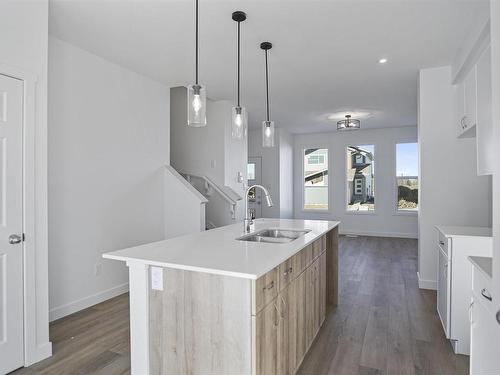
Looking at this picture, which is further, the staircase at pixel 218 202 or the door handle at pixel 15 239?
the staircase at pixel 218 202

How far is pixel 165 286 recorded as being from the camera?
1759 millimetres

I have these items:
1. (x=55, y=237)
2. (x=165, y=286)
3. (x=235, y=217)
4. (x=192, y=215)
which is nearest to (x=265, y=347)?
(x=165, y=286)

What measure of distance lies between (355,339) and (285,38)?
278cm

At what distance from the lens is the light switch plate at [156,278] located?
1.77m

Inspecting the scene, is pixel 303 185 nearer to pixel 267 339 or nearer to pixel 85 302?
pixel 85 302

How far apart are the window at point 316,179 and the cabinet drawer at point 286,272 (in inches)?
255

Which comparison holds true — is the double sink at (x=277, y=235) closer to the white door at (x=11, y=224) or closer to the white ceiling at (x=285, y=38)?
the white door at (x=11, y=224)

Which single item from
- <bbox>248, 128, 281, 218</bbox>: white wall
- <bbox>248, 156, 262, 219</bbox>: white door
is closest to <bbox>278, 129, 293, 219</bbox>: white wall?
<bbox>248, 128, 281, 218</bbox>: white wall

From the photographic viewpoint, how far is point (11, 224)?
218cm

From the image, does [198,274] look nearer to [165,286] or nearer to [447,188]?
[165,286]

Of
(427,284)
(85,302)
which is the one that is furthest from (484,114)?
(85,302)

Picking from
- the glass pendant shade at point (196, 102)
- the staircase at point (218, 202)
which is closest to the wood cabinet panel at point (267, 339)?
the glass pendant shade at point (196, 102)

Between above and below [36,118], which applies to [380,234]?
below

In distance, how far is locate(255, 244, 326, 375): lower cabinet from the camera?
162 centimetres
